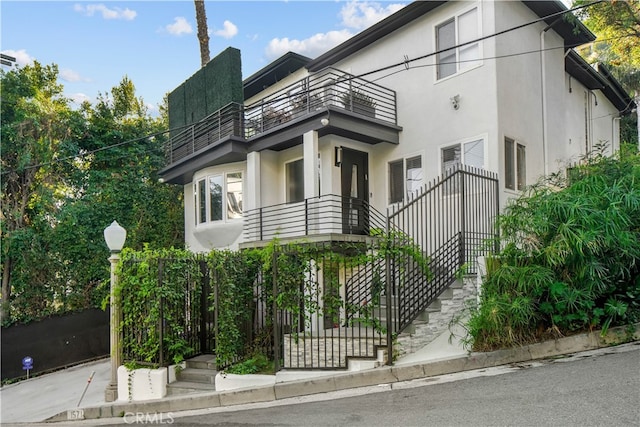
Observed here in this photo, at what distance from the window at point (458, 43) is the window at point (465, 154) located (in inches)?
71.9

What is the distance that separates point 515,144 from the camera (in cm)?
961

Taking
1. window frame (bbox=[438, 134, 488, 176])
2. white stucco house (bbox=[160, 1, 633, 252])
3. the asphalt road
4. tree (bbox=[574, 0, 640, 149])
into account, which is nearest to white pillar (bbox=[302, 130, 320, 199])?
white stucco house (bbox=[160, 1, 633, 252])

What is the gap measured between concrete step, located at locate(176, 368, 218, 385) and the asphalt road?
4.48 feet

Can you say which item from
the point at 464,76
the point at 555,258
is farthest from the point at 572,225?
the point at 464,76

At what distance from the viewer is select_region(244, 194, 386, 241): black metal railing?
408 inches

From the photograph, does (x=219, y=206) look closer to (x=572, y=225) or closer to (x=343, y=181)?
(x=343, y=181)

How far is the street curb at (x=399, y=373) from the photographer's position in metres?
5.62

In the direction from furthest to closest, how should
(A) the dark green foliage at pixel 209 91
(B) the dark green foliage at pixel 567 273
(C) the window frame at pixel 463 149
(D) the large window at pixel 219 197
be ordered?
(D) the large window at pixel 219 197, (A) the dark green foliage at pixel 209 91, (C) the window frame at pixel 463 149, (B) the dark green foliage at pixel 567 273

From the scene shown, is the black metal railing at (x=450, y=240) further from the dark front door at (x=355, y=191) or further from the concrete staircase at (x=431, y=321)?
the dark front door at (x=355, y=191)

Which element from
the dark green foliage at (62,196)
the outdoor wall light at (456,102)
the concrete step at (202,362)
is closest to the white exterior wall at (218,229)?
the dark green foliage at (62,196)

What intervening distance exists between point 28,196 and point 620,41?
2085 cm

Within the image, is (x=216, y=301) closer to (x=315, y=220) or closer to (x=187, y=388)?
(x=187, y=388)

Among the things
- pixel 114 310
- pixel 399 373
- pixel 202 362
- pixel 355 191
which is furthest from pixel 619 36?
pixel 114 310

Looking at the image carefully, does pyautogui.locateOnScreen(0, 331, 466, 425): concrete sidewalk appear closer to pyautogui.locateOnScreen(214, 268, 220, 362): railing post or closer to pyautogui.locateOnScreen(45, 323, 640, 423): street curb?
pyautogui.locateOnScreen(45, 323, 640, 423): street curb
